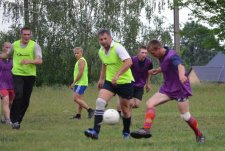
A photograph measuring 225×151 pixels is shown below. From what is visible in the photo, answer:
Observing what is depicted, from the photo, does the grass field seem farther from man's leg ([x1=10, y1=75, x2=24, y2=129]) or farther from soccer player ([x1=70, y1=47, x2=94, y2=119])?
soccer player ([x1=70, y1=47, x2=94, y2=119])

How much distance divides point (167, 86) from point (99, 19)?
3036 cm

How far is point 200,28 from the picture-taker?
131 feet

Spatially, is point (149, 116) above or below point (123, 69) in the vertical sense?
below

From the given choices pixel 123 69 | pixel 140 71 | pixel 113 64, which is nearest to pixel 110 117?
pixel 123 69

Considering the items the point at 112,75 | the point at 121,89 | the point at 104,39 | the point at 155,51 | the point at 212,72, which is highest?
the point at 104,39

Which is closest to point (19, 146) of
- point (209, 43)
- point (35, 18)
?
point (35, 18)

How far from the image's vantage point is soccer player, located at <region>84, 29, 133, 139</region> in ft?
29.6

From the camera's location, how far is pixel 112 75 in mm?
9273

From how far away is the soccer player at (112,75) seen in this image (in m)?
9.03

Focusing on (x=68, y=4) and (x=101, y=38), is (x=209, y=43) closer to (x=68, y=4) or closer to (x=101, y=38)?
(x=68, y=4)

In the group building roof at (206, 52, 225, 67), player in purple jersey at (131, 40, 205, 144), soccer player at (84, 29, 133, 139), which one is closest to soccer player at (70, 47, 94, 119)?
soccer player at (84, 29, 133, 139)

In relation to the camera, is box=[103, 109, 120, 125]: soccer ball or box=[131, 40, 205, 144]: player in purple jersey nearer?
box=[131, 40, 205, 144]: player in purple jersey

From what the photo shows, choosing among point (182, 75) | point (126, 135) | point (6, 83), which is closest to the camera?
point (182, 75)

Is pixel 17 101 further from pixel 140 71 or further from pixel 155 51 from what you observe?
pixel 155 51
